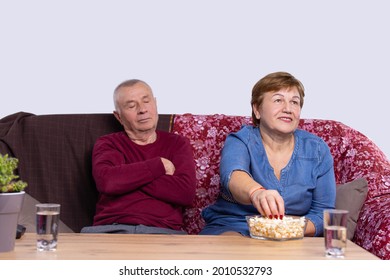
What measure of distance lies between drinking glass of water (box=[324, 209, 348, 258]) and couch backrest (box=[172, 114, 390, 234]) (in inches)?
59.3

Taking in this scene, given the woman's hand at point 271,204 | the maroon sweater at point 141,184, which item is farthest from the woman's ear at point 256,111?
the woman's hand at point 271,204

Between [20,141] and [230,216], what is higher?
[20,141]

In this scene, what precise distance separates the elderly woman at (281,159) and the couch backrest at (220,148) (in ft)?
1.28

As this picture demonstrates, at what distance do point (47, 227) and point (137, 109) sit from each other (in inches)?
53.1

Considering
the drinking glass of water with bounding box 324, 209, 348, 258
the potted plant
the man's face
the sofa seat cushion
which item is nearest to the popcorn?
the drinking glass of water with bounding box 324, 209, 348, 258

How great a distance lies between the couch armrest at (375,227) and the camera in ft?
9.75

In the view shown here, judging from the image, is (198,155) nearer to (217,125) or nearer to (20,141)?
(217,125)

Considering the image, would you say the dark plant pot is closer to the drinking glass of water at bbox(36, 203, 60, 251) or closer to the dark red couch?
the drinking glass of water at bbox(36, 203, 60, 251)

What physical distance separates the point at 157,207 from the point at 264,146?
0.54m

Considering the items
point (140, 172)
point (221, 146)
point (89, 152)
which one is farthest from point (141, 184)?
point (221, 146)

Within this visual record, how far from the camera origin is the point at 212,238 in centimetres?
235

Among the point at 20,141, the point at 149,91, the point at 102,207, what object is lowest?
the point at 102,207

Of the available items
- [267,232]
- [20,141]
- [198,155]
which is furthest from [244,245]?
[20,141]
